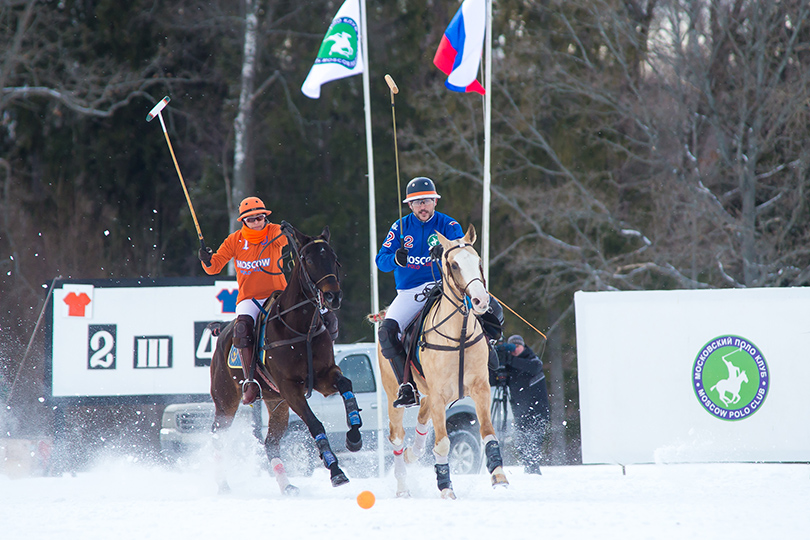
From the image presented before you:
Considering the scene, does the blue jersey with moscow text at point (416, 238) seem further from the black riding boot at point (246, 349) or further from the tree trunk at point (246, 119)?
the tree trunk at point (246, 119)

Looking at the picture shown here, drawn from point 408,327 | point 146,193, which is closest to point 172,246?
point 146,193

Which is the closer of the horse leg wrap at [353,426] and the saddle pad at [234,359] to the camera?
the horse leg wrap at [353,426]

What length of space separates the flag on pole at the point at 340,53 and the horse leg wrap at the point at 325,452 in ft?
16.3

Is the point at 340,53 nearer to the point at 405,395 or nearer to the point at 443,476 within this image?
the point at 405,395

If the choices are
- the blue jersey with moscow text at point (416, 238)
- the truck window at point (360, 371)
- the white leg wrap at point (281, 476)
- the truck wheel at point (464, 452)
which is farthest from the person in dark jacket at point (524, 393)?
the white leg wrap at point (281, 476)

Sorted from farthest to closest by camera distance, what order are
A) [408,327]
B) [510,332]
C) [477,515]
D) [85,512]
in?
[510,332], [408,327], [85,512], [477,515]

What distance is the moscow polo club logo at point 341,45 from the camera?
36.2 feet

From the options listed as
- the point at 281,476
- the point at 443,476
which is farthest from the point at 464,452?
the point at 443,476

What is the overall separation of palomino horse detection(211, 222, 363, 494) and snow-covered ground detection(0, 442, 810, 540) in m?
0.57

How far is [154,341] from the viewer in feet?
39.3

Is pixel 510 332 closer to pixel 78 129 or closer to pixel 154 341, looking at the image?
pixel 154 341

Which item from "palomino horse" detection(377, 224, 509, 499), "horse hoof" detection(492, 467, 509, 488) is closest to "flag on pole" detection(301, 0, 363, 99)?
"palomino horse" detection(377, 224, 509, 499)

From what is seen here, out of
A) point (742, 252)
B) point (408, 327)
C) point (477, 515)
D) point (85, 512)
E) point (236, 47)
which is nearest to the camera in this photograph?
point (477, 515)

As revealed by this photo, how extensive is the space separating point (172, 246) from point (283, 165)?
3.90m
